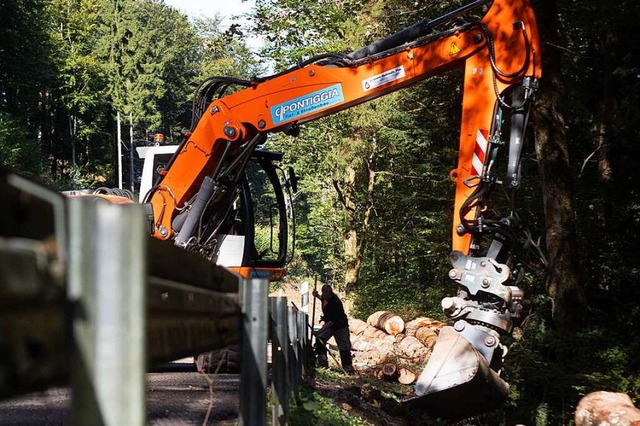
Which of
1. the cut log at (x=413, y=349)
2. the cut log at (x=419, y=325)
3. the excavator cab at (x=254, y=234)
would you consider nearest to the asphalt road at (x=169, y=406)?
the excavator cab at (x=254, y=234)

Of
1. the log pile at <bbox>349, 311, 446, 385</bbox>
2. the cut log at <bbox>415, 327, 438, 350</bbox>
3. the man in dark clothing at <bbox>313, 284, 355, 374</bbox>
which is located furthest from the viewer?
the cut log at <bbox>415, 327, 438, 350</bbox>

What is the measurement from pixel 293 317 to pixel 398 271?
24.7 meters

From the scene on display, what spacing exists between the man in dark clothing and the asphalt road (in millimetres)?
5300

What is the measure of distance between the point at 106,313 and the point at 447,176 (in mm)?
20005

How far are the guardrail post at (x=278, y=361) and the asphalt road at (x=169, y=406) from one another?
541mm

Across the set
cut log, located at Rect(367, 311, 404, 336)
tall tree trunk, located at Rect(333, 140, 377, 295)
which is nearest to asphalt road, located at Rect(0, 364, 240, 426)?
cut log, located at Rect(367, 311, 404, 336)

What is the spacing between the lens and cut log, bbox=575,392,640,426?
8.16m

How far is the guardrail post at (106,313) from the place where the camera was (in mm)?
1385

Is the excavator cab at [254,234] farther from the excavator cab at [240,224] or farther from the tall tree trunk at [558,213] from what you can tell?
the tall tree trunk at [558,213]

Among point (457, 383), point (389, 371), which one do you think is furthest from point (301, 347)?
point (389, 371)

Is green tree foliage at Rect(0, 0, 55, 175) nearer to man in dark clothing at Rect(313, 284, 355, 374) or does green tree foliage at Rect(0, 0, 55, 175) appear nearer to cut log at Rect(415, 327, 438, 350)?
cut log at Rect(415, 327, 438, 350)

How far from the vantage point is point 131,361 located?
147cm

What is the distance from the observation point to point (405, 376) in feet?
48.4

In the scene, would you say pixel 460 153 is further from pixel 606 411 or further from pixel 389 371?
pixel 389 371
